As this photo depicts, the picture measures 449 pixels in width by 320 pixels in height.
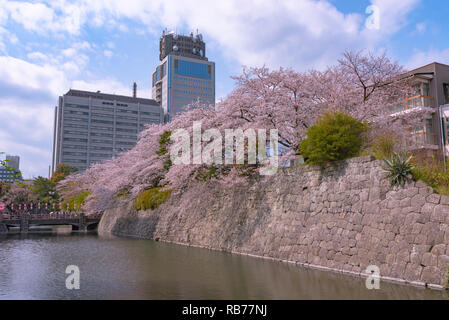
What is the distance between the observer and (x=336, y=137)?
1241cm

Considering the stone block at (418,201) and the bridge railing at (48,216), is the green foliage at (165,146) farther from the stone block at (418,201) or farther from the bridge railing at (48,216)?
the bridge railing at (48,216)

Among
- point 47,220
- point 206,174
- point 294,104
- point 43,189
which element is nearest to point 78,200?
point 47,220

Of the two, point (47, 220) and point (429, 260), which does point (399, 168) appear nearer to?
point (429, 260)

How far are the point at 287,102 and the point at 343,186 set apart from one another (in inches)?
232

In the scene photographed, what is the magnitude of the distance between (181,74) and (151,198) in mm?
110132

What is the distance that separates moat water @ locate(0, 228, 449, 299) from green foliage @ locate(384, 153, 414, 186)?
299 centimetres

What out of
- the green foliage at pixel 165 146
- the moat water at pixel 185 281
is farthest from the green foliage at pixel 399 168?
the green foliage at pixel 165 146

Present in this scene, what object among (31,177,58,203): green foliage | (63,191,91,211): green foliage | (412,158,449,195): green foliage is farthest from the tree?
(412,158,449,195): green foliage

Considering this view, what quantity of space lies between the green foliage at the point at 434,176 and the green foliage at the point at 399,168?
21cm

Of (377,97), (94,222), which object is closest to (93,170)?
(94,222)

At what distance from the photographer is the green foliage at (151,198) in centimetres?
2550

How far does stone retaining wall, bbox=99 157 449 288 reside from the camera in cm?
901

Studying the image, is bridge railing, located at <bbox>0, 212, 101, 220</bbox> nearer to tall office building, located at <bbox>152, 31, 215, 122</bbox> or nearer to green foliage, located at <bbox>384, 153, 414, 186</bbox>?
green foliage, located at <bbox>384, 153, 414, 186</bbox>

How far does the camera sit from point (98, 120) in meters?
118
